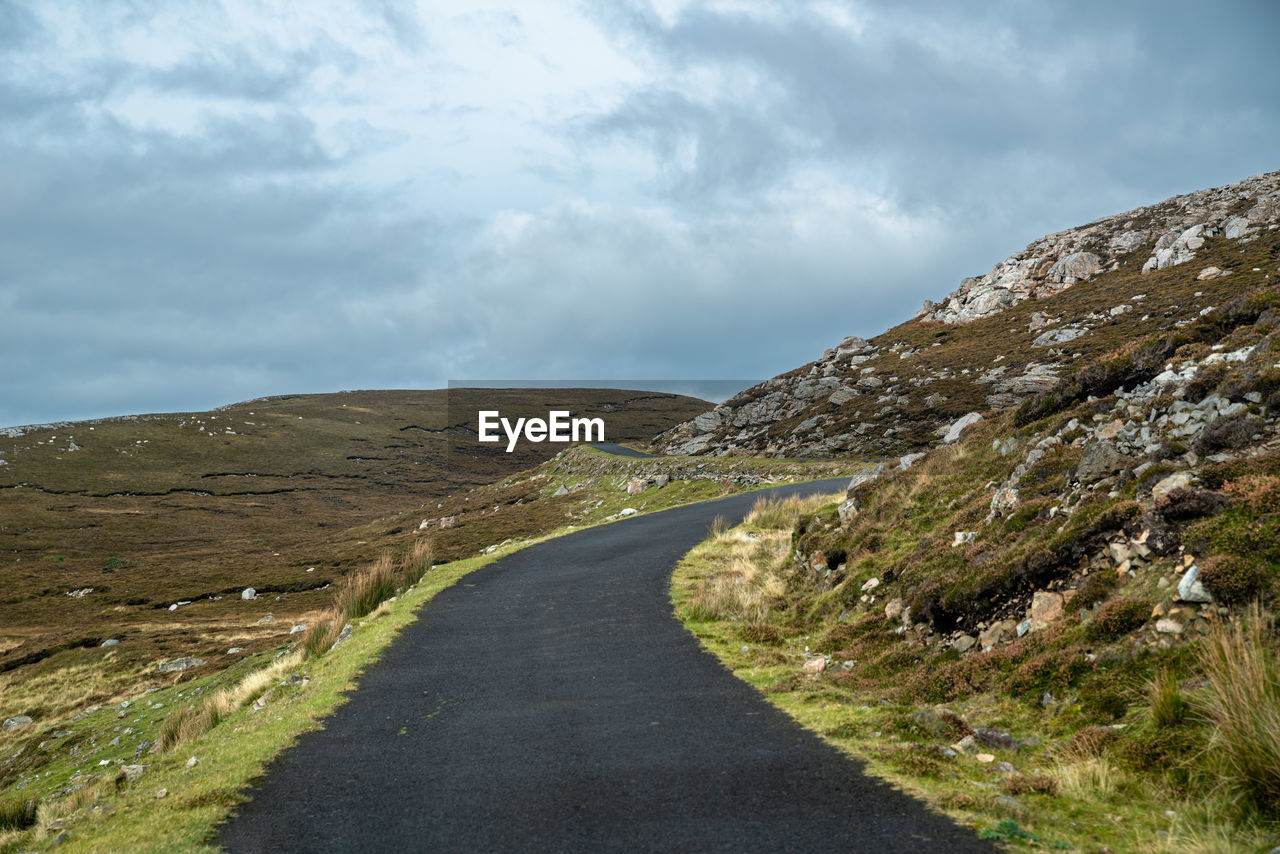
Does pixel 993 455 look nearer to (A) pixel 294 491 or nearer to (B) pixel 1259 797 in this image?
(B) pixel 1259 797

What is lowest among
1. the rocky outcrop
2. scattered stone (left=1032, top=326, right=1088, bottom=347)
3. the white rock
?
the white rock

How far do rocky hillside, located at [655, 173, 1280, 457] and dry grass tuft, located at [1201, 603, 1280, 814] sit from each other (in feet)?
137

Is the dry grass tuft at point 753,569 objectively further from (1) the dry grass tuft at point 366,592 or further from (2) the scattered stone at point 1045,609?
(1) the dry grass tuft at point 366,592

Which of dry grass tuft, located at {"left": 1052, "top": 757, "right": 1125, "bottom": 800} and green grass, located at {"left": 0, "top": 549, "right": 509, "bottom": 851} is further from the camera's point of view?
green grass, located at {"left": 0, "top": 549, "right": 509, "bottom": 851}

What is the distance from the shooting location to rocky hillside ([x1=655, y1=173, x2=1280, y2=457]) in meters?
56.5

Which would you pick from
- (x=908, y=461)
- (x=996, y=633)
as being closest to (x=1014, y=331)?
(x=908, y=461)

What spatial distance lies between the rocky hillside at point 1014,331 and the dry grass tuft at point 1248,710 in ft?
137

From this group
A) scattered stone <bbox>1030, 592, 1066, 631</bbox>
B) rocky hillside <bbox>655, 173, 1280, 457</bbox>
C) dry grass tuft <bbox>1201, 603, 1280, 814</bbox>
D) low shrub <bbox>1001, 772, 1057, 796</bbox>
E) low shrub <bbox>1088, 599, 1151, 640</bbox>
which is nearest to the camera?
dry grass tuft <bbox>1201, 603, 1280, 814</bbox>

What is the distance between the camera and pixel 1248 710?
5594mm

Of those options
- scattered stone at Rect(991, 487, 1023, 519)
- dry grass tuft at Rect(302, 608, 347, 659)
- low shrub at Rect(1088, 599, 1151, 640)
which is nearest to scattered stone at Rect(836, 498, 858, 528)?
scattered stone at Rect(991, 487, 1023, 519)

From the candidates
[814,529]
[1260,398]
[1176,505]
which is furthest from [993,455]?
[1176,505]

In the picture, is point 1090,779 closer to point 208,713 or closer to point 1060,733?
point 1060,733

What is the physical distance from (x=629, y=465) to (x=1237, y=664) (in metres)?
48.7

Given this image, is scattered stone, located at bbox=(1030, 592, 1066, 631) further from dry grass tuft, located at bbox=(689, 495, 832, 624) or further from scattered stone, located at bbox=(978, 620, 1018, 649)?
dry grass tuft, located at bbox=(689, 495, 832, 624)
